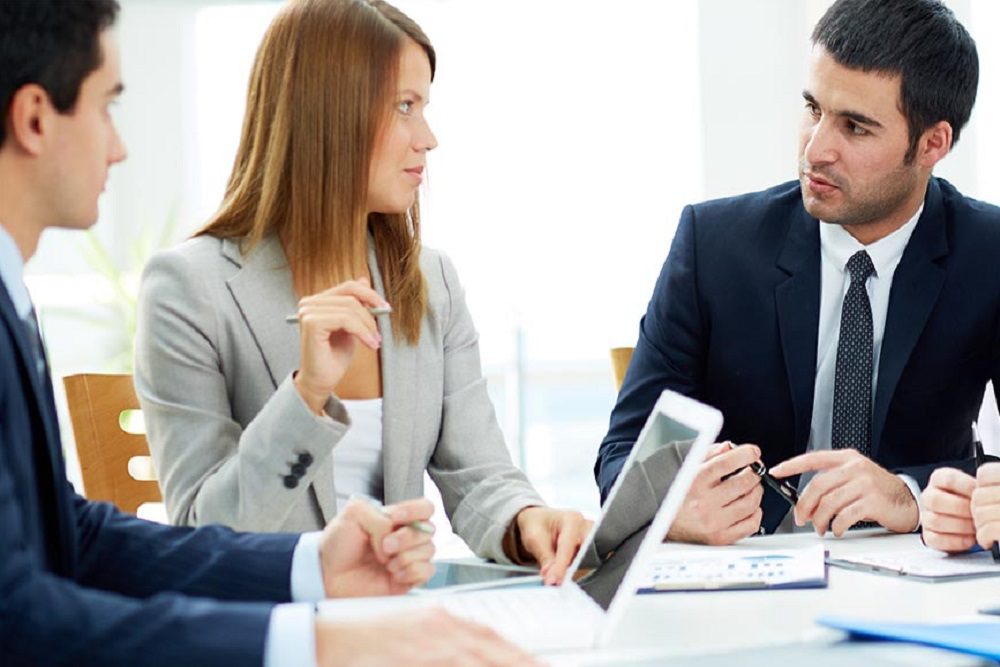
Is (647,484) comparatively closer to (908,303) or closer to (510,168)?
(908,303)

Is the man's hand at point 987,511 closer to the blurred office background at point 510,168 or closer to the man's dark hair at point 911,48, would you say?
the man's dark hair at point 911,48

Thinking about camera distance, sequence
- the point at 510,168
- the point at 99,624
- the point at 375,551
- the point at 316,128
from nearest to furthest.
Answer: the point at 99,624 < the point at 375,551 < the point at 316,128 < the point at 510,168

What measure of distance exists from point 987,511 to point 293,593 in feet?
3.10

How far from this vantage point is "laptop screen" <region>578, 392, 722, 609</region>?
1247 mm

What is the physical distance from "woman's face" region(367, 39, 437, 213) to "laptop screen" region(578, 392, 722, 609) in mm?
848

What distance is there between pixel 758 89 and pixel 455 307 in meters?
3.53

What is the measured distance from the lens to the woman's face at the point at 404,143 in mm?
2170

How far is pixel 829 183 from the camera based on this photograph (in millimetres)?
2449

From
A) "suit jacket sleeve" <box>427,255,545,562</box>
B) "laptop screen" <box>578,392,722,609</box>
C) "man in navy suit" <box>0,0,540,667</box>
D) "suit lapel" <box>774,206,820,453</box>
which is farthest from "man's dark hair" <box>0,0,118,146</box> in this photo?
"suit lapel" <box>774,206,820,453</box>

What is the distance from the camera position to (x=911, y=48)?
2.47m

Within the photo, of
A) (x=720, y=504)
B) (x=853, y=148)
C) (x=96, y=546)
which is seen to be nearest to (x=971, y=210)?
(x=853, y=148)

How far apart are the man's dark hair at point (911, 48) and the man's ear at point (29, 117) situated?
1636 mm

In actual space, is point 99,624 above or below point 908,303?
above

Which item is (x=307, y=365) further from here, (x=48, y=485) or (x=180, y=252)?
(x=48, y=485)
